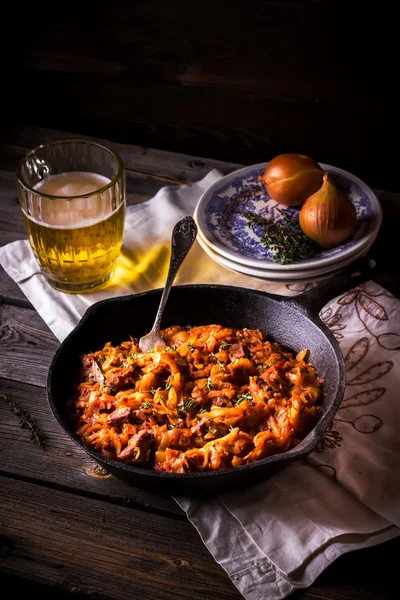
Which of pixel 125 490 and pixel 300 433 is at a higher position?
pixel 300 433

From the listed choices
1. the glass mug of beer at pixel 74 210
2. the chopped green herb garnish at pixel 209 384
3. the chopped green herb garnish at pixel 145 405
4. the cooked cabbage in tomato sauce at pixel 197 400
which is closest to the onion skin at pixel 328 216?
the cooked cabbage in tomato sauce at pixel 197 400

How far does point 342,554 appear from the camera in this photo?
1504mm

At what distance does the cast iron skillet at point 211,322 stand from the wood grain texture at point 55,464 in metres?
0.08

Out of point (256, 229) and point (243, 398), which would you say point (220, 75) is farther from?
point (243, 398)

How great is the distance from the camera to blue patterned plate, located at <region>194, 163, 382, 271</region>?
2.17m

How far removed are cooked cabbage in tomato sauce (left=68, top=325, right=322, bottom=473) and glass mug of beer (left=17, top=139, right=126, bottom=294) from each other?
37 cm

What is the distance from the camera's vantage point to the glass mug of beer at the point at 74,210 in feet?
6.74

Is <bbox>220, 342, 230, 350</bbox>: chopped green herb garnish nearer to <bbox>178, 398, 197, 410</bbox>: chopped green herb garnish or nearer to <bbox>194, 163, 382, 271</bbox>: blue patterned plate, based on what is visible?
<bbox>178, 398, 197, 410</bbox>: chopped green herb garnish

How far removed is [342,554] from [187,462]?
0.37 meters

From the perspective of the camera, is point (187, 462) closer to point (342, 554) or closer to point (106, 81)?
point (342, 554)

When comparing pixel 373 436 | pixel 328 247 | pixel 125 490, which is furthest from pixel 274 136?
pixel 125 490

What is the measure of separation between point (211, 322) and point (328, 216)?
1.62ft

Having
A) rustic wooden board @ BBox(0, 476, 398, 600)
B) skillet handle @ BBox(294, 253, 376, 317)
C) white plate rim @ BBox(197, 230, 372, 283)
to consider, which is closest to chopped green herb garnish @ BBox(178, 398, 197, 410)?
rustic wooden board @ BBox(0, 476, 398, 600)

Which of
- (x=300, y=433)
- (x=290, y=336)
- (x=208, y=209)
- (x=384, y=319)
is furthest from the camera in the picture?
(x=208, y=209)
